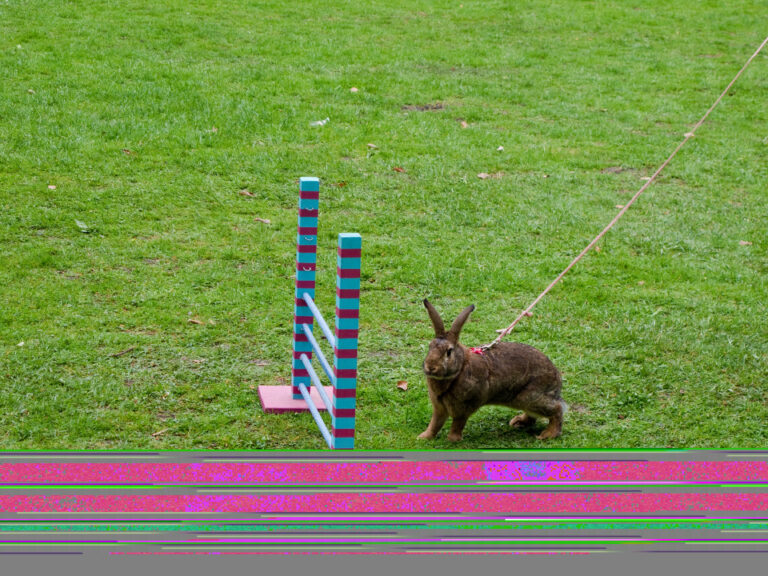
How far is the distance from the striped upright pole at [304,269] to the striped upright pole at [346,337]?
0.88 metres

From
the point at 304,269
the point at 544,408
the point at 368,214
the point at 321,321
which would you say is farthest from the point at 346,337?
the point at 368,214

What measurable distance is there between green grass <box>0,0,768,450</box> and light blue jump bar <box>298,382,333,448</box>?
0.15 meters

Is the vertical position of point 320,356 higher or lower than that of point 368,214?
lower

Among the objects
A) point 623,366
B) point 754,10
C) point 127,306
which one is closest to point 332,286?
point 127,306

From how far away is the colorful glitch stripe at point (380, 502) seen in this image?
3.07 metres

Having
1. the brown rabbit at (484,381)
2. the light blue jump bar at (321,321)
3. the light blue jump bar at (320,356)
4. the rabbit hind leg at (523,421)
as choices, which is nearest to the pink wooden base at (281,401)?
the light blue jump bar at (320,356)

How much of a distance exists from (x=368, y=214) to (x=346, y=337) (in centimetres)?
425

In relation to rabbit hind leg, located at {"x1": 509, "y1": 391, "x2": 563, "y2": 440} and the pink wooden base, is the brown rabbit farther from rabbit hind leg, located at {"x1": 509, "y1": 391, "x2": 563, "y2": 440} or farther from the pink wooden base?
the pink wooden base

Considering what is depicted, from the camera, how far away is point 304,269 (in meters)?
5.46

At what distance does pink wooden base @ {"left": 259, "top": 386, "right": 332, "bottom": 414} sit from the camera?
17.7 ft

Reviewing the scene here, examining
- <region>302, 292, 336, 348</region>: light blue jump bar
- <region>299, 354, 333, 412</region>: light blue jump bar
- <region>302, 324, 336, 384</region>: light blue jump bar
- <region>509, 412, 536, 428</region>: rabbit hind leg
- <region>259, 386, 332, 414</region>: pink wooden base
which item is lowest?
<region>509, 412, 536, 428</region>: rabbit hind leg

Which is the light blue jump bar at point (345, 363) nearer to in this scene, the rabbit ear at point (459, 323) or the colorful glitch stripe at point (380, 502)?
the rabbit ear at point (459, 323)

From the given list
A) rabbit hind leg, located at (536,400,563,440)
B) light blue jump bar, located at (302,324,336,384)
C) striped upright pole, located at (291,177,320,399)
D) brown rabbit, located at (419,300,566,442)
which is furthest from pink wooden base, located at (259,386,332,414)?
rabbit hind leg, located at (536,400,563,440)

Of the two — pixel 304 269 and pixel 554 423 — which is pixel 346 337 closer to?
pixel 304 269
